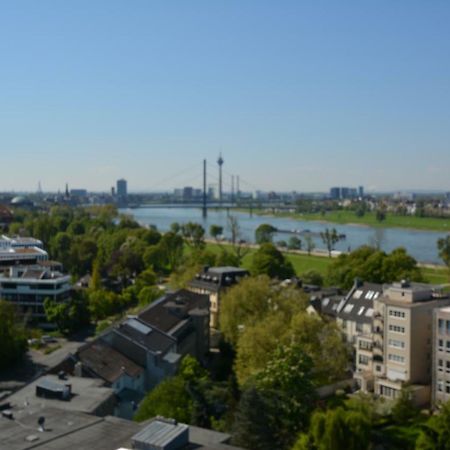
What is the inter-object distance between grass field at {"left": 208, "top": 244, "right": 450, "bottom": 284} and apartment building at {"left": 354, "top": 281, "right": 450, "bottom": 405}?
15068mm

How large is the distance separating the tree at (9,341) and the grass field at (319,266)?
15.9m

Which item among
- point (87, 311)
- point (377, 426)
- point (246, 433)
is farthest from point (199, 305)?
point (246, 433)

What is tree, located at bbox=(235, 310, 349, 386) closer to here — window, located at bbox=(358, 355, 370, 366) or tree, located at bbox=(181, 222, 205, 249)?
window, located at bbox=(358, 355, 370, 366)

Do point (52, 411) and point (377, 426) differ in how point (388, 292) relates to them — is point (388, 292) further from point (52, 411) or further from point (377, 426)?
point (52, 411)

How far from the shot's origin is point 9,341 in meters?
17.0

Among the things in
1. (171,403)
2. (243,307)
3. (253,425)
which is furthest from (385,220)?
(253,425)

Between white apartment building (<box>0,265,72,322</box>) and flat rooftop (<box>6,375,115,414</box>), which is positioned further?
white apartment building (<box>0,265,72,322</box>)

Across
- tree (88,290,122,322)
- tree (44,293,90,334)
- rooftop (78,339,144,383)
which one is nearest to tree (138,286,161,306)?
tree (88,290,122,322)

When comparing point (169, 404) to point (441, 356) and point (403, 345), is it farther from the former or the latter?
point (441, 356)

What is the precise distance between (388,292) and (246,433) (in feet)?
19.8

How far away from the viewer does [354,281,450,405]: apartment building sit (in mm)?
14680

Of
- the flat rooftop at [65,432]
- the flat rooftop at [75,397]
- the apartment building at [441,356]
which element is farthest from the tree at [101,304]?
the flat rooftop at [65,432]

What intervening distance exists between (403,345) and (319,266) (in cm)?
2224

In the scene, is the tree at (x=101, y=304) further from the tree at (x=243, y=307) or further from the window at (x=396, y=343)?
the window at (x=396, y=343)
